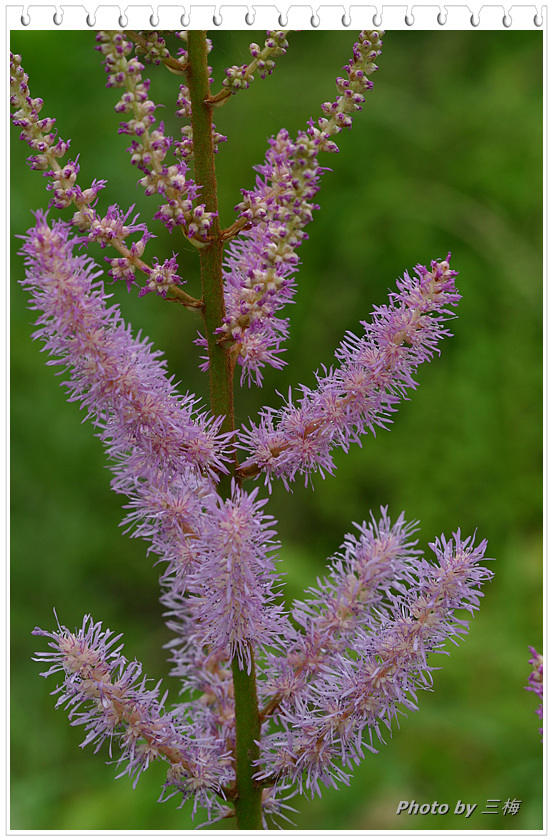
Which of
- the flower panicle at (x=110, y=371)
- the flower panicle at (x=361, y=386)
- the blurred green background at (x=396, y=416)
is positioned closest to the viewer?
the flower panicle at (x=110, y=371)

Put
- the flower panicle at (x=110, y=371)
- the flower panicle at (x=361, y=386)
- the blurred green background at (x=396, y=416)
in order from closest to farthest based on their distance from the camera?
the flower panicle at (x=110, y=371) → the flower panicle at (x=361, y=386) → the blurred green background at (x=396, y=416)

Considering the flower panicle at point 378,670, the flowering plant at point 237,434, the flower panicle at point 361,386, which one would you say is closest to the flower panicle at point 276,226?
the flowering plant at point 237,434

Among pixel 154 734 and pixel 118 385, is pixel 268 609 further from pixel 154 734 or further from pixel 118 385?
pixel 118 385

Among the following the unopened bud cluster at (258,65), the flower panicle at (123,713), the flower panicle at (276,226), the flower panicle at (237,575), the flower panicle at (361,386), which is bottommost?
the flower panicle at (123,713)

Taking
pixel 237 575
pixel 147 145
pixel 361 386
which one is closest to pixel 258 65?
pixel 147 145

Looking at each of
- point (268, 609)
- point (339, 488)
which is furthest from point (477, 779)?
point (268, 609)

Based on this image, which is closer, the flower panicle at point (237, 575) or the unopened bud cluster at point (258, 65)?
the flower panicle at point (237, 575)

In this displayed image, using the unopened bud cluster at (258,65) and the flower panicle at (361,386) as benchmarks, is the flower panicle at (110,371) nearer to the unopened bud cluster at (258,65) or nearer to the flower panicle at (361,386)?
the flower panicle at (361,386)
